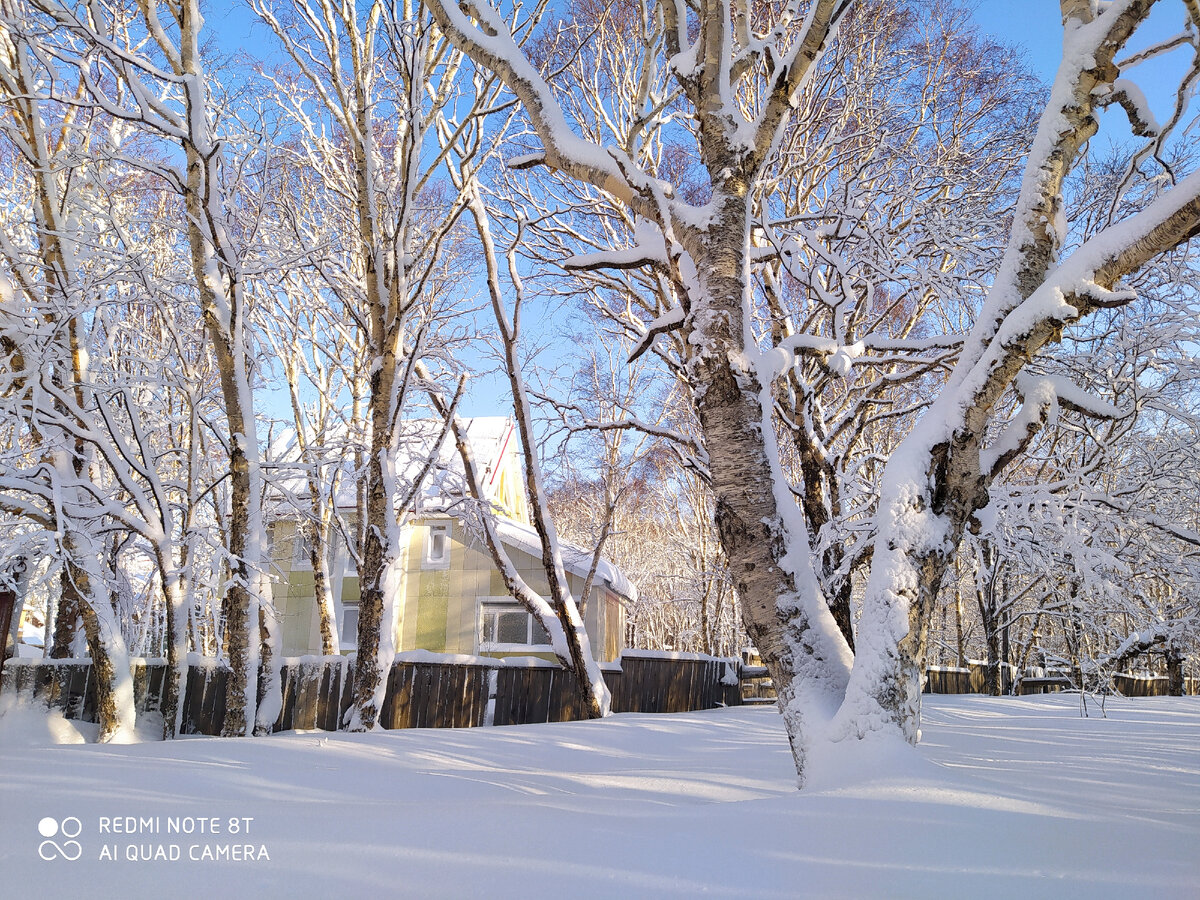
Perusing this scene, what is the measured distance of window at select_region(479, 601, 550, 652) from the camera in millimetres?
17578

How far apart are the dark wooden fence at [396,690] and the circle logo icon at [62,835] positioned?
6049mm

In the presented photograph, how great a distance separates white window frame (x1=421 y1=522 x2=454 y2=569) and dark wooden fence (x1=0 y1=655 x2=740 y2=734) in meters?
6.26

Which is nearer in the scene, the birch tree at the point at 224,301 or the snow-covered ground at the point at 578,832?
the snow-covered ground at the point at 578,832

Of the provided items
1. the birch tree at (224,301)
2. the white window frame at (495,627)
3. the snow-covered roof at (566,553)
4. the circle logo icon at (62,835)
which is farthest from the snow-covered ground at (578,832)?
the white window frame at (495,627)

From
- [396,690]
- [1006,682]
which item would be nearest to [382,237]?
[396,690]

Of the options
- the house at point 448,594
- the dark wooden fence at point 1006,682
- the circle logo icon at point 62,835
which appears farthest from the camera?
the dark wooden fence at point 1006,682

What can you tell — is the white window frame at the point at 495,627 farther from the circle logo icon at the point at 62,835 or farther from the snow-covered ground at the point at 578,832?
the circle logo icon at the point at 62,835

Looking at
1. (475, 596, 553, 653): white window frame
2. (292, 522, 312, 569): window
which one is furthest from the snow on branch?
(475, 596, 553, 653): white window frame

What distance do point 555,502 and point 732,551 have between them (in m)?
24.3

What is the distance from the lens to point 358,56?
8406 mm

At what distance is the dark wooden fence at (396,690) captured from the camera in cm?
788

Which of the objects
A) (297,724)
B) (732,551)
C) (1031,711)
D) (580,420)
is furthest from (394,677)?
(1031,711)

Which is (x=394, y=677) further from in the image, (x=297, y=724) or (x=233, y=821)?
(x=233, y=821)

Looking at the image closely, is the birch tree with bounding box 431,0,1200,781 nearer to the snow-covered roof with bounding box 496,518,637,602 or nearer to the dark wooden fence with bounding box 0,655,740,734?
the dark wooden fence with bounding box 0,655,740,734
